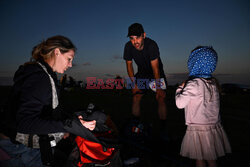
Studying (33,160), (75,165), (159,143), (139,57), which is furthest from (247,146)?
(33,160)

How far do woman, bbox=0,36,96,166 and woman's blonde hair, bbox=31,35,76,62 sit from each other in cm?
7

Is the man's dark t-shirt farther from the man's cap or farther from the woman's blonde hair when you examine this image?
the woman's blonde hair

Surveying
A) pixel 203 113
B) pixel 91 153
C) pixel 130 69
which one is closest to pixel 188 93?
pixel 203 113

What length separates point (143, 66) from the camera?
14.5 ft

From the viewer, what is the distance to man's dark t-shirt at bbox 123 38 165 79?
4055 mm

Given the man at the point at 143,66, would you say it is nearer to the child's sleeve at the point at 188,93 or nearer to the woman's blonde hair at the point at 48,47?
the child's sleeve at the point at 188,93

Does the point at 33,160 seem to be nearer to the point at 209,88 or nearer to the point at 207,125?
the point at 207,125

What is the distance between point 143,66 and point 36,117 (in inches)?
133

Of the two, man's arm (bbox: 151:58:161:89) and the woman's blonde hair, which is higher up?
the woman's blonde hair

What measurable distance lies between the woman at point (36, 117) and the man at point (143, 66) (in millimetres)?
2671

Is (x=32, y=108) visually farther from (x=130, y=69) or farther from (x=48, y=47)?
(x=130, y=69)

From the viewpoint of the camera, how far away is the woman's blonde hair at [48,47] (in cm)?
191

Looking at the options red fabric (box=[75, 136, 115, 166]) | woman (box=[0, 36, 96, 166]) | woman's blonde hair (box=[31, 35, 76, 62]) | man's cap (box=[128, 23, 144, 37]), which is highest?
man's cap (box=[128, 23, 144, 37])

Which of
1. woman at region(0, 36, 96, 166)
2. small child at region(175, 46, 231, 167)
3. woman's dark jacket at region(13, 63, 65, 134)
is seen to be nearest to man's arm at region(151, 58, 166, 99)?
small child at region(175, 46, 231, 167)
